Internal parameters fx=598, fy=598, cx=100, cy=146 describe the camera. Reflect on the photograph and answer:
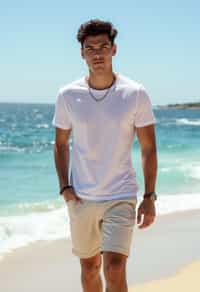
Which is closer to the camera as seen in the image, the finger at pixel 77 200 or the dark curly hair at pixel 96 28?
the dark curly hair at pixel 96 28

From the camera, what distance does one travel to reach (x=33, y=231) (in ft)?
25.7

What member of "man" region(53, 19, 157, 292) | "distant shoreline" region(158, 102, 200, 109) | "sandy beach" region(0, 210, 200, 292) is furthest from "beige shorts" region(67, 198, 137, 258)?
"distant shoreline" region(158, 102, 200, 109)

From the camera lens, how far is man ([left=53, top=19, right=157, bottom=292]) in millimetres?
3250

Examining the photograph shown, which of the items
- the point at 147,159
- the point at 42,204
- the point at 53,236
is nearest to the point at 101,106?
the point at 147,159

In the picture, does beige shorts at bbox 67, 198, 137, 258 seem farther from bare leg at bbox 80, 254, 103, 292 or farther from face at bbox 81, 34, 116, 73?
face at bbox 81, 34, 116, 73

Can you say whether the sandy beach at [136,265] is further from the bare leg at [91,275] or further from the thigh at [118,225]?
the thigh at [118,225]

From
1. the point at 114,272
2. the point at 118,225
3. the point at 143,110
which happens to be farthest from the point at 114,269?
the point at 143,110

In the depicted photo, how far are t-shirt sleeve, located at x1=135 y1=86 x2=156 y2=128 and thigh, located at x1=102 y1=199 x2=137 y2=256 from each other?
44cm

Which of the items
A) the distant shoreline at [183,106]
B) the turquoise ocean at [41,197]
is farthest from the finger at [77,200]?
the distant shoreline at [183,106]

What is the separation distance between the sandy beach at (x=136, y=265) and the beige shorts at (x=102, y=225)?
1.78 m

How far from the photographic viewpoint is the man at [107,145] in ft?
10.7

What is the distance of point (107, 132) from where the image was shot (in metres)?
3.28

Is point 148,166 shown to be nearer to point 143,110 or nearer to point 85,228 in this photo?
point 143,110

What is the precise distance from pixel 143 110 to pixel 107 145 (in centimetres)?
28
